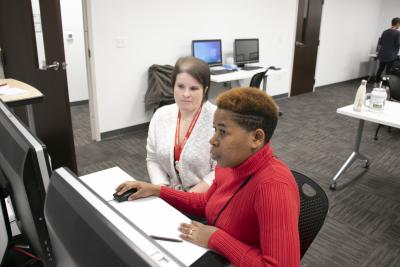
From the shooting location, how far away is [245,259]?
1.01 meters

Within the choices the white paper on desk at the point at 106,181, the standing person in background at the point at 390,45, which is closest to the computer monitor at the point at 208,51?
the white paper on desk at the point at 106,181

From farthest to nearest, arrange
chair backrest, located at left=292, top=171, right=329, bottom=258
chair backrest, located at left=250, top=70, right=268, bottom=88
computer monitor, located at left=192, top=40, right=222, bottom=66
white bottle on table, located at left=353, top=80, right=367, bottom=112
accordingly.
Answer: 1. computer monitor, located at left=192, top=40, right=222, bottom=66
2. chair backrest, located at left=250, top=70, right=268, bottom=88
3. white bottle on table, located at left=353, top=80, right=367, bottom=112
4. chair backrest, located at left=292, top=171, right=329, bottom=258

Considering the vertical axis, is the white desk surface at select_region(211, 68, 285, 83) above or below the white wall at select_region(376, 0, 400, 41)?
below

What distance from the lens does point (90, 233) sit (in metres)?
0.44

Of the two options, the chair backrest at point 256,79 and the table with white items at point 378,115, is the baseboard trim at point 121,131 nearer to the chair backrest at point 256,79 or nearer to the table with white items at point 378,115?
the chair backrest at point 256,79

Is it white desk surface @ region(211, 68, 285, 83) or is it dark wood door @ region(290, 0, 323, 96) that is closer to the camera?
white desk surface @ region(211, 68, 285, 83)

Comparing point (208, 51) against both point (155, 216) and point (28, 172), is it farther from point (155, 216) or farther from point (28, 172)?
point (28, 172)

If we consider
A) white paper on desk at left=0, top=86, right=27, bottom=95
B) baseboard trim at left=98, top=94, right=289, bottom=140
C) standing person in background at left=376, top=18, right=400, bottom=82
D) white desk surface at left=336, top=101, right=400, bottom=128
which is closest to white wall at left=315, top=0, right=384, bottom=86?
standing person in background at left=376, top=18, right=400, bottom=82

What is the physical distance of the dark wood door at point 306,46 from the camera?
614 cm

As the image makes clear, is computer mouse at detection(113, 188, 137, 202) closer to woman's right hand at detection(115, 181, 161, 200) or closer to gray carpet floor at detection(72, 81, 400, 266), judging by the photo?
woman's right hand at detection(115, 181, 161, 200)

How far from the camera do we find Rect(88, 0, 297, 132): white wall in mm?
3799

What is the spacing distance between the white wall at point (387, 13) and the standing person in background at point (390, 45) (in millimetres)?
1220

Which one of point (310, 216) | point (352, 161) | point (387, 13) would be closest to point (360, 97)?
point (352, 161)

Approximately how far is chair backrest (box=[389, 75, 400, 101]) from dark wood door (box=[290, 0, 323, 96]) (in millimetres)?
2435
